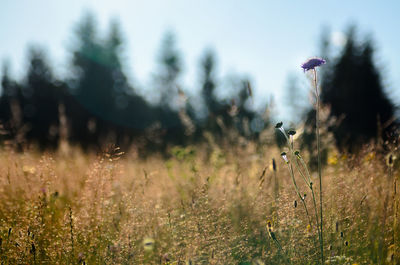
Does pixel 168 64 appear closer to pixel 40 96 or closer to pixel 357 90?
pixel 40 96

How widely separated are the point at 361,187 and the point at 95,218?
5.31 ft

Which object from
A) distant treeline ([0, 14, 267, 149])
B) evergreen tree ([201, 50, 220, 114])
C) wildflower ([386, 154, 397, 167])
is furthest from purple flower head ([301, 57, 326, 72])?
evergreen tree ([201, 50, 220, 114])

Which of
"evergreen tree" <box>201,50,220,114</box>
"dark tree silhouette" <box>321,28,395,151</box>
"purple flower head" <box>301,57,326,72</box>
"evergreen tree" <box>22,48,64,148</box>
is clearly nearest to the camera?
"purple flower head" <box>301,57,326,72</box>

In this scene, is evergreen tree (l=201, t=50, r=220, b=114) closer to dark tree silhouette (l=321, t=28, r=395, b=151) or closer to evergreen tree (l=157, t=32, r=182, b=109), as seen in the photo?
evergreen tree (l=157, t=32, r=182, b=109)

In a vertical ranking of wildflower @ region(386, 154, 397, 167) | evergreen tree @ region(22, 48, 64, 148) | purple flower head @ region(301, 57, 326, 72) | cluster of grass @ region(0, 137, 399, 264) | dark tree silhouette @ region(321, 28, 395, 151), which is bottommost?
cluster of grass @ region(0, 137, 399, 264)

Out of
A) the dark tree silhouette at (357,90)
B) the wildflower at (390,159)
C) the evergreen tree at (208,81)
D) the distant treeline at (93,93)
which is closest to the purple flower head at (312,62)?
the wildflower at (390,159)

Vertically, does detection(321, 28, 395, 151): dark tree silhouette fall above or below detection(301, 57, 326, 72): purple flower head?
above

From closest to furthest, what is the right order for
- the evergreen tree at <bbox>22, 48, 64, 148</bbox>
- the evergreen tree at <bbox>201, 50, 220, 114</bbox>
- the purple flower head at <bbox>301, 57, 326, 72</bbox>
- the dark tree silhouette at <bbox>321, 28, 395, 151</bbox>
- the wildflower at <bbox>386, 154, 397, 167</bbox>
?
1. the wildflower at <bbox>386, 154, 397, 167</bbox>
2. the purple flower head at <bbox>301, 57, 326, 72</bbox>
3. the dark tree silhouette at <bbox>321, 28, 395, 151</bbox>
4. the evergreen tree at <bbox>22, 48, 64, 148</bbox>
5. the evergreen tree at <bbox>201, 50, 220, 114</bbox>

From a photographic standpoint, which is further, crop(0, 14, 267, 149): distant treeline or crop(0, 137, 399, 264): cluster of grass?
crop(0, 14, 267, 149): distant treeline

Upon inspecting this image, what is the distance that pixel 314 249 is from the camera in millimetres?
1471

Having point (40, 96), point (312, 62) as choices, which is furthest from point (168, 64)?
point (312, 62)

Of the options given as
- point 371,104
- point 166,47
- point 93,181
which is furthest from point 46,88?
point 93,181

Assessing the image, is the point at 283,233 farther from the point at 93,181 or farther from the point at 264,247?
the point at 93,181

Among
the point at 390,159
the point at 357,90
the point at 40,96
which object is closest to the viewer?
the point at 390,159
